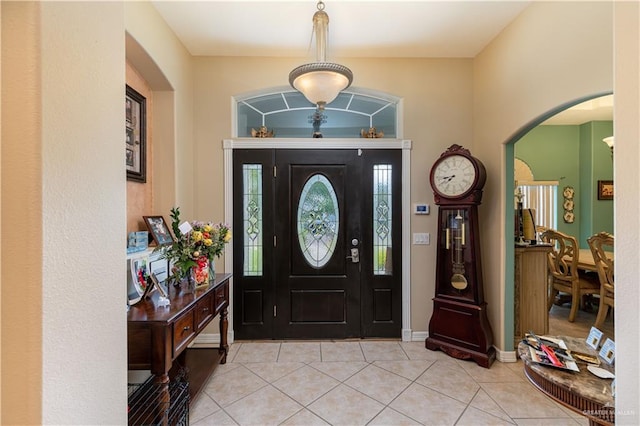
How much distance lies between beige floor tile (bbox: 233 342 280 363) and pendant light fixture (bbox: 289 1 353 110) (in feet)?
8.24

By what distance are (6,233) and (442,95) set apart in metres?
3.71

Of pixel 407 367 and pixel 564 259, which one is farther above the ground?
pixel 564 259

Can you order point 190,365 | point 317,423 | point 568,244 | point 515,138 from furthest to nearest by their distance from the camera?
point 568,244 → point 515,138 → point 190,365 → point 317,423

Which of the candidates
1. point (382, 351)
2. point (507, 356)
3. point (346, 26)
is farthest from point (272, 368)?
point (346, 26)

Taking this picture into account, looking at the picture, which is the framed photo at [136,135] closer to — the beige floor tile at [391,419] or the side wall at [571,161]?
the beige floor tile at [391,419]

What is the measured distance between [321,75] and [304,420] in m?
2.57

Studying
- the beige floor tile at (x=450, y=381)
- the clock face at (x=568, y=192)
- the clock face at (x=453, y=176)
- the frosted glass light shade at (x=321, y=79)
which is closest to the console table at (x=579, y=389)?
the beige floor tile at (x=450, y=381)

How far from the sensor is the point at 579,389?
1.19 m

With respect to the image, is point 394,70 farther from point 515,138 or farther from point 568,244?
point 568,244

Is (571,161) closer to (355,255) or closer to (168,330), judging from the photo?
(355,255)

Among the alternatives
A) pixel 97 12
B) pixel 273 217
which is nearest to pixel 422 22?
pixel 273 217

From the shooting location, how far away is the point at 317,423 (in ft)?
6.84

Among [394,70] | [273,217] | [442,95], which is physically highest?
[394,70]

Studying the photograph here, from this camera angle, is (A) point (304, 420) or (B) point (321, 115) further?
(B) point (321, 115)
